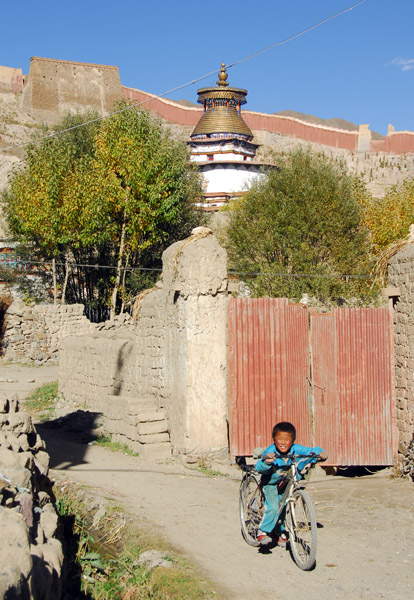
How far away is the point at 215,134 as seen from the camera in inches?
2277

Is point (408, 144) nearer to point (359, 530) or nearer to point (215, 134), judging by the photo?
point (215, 134)

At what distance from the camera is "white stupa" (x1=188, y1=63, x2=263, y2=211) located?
53431mm

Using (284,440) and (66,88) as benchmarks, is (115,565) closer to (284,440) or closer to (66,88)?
(284,440)

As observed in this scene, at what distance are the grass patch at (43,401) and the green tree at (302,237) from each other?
8507mm

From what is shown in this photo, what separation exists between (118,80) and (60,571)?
76.6 meters

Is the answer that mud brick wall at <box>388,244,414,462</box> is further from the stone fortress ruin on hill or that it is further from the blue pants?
the stone fortress ruin on hill

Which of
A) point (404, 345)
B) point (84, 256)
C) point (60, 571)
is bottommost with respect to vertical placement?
point (60, 571)

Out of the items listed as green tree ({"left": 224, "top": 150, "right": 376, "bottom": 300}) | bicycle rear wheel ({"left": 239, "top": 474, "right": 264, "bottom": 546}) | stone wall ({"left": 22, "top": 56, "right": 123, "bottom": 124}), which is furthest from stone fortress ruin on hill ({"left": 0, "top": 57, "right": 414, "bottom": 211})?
bicycle rear wheel ({"left": 239, "top": 474, "right": 264, "bottom": 546})

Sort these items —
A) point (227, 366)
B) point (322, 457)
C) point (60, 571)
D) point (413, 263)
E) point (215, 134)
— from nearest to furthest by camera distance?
point (60, 571)
point (322, 457)
point (413, 263)
point (227, 366)
point (215, 134)

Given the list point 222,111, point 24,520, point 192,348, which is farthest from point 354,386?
point 222,111

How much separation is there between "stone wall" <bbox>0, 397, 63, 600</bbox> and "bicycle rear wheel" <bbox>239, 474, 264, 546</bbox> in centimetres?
177

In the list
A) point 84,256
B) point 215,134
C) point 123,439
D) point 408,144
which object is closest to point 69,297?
point 84,256

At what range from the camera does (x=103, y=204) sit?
24.6 meters

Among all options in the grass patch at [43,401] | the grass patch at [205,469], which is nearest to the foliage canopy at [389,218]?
the grass patch at [43,401]
